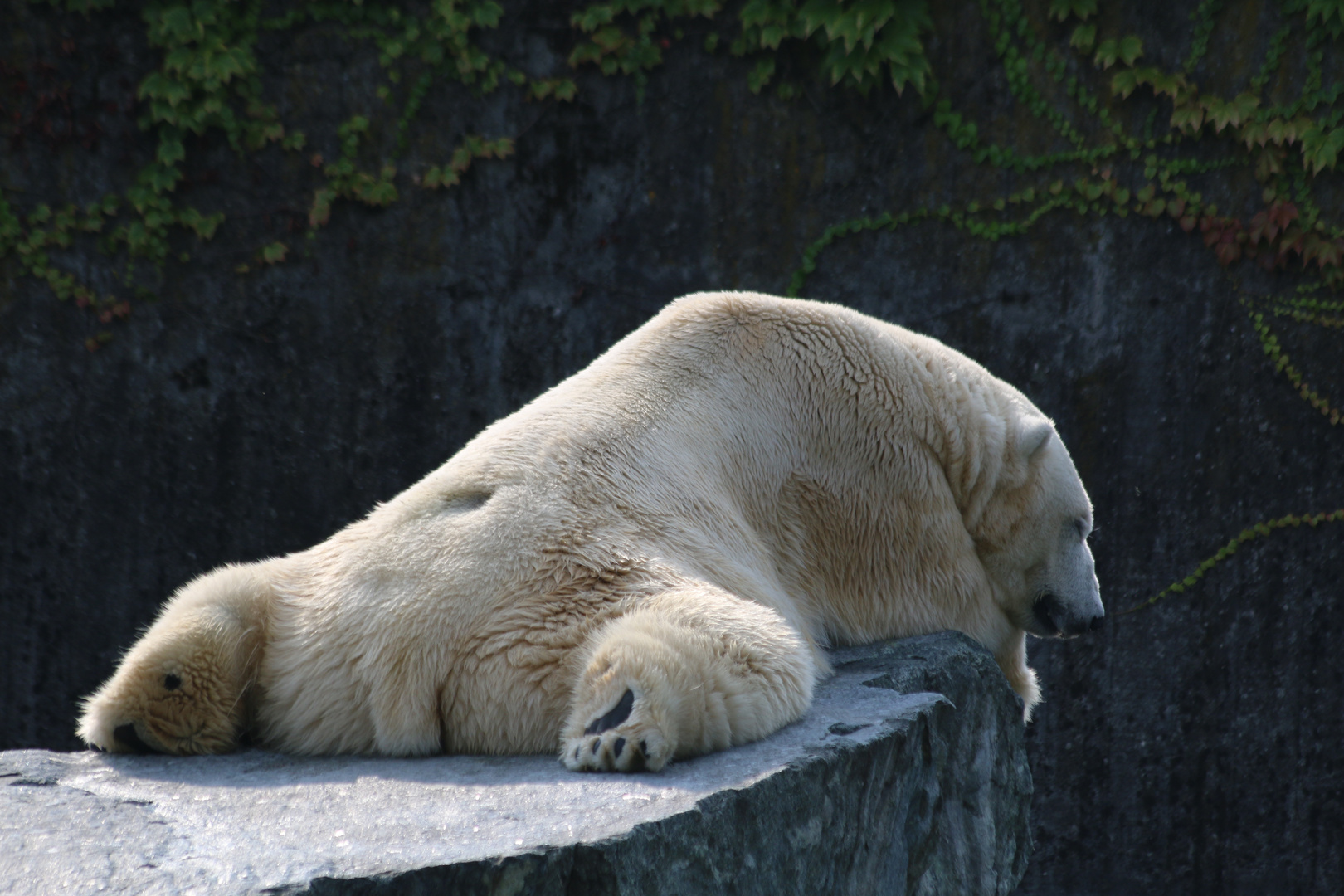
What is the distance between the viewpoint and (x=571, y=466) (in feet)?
8.96

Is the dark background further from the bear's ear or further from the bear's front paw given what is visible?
the bear's front paw

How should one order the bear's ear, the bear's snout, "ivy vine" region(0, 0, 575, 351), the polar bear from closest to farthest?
1. the polar bear
2. the bear's ear
3. the bear's snout
4. "ivy vine" region(0, 0, 575, 351)

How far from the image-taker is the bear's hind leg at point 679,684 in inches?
86.0

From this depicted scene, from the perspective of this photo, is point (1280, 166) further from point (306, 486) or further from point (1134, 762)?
point (306, 486)

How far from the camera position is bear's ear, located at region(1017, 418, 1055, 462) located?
346 centimetres

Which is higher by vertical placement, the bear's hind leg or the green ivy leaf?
the green ivy leaf

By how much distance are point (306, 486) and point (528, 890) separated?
5074 millimetres

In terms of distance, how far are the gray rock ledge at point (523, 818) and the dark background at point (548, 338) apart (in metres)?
3.52

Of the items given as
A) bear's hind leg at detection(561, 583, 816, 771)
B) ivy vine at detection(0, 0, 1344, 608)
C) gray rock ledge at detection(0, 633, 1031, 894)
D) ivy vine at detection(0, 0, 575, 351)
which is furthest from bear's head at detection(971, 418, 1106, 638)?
ivy vine at detection(0, 0, 575, 351)

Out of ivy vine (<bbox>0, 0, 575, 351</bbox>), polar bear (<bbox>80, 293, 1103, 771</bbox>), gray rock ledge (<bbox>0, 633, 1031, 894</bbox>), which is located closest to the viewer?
gray rock ledge (<bbox>0, 633, 1031, 894</bbox>)

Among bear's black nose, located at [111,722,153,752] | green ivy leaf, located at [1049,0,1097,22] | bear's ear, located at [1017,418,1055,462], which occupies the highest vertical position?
green ivy leaf, located at [1049,0,1097,22]

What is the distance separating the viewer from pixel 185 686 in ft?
8.40

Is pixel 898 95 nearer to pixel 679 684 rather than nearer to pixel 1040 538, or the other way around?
pixel 1040 538

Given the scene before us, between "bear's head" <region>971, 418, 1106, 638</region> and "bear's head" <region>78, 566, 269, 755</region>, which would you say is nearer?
"bear's head" <region>78, 566, 269, 755</region>
